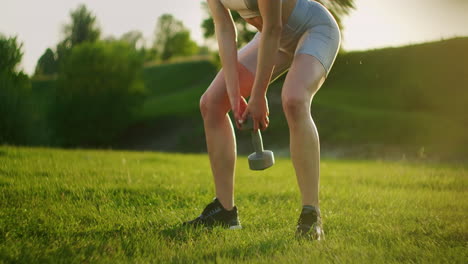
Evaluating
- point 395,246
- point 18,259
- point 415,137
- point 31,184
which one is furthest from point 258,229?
point 415,137

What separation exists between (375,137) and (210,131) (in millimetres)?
26740

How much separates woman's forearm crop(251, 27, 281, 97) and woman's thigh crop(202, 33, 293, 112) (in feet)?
1.43

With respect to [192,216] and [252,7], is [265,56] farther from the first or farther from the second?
[192,216]

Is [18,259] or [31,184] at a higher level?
[18,259]

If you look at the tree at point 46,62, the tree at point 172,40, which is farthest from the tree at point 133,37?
the tree at point 46,62

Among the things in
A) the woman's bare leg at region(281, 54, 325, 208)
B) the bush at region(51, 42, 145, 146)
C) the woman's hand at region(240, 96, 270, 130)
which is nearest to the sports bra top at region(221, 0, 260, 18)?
the woman's bare leg at region(281, 54, 325, 208)

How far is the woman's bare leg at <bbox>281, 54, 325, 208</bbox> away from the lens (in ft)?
11.4

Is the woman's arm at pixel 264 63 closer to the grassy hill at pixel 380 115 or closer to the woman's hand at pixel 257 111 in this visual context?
the woman's hand at pixel 257 111

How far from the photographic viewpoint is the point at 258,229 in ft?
13.0

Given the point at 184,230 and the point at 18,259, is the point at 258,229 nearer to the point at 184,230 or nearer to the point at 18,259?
the point at 184,230

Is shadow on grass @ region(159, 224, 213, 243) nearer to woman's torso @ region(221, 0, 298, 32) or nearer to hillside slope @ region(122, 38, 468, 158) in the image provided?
woman's torso @ region(221, 0, 298, 32)

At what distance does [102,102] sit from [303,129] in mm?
41200

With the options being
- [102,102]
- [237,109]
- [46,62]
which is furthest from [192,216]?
[102,102]

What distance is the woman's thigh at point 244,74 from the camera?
397cm
